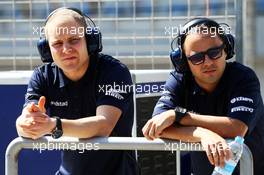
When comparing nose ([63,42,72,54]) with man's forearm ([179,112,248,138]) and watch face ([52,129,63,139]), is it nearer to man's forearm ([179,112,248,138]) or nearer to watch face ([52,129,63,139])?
watch face ([52,129,63,139])

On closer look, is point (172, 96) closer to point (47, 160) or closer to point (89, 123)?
point (89, 123)

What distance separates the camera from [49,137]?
8.24 ft

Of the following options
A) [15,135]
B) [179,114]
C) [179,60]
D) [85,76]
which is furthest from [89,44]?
[15,135]

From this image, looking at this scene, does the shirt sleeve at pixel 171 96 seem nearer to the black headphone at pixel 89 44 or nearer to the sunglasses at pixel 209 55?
the sunglasses at pixel 209 55

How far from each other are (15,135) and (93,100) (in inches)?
33.2

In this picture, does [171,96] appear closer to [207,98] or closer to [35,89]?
[207,98]

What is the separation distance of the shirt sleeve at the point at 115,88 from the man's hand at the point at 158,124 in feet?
0.64

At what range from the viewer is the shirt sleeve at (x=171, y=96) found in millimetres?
2600

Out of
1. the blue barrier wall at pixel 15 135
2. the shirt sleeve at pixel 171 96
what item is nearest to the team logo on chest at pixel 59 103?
the shirt sleeve at pixel 171 96

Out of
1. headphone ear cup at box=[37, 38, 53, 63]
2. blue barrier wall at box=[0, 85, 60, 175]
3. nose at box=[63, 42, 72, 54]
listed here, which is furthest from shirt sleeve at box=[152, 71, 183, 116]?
blue barrier wall at box=[0, 85, 60, 175]

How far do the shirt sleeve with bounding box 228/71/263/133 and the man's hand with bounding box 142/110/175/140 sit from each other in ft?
0.73

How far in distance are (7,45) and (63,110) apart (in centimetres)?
203

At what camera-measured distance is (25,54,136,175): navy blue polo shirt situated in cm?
266

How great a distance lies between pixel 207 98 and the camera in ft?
8.46
